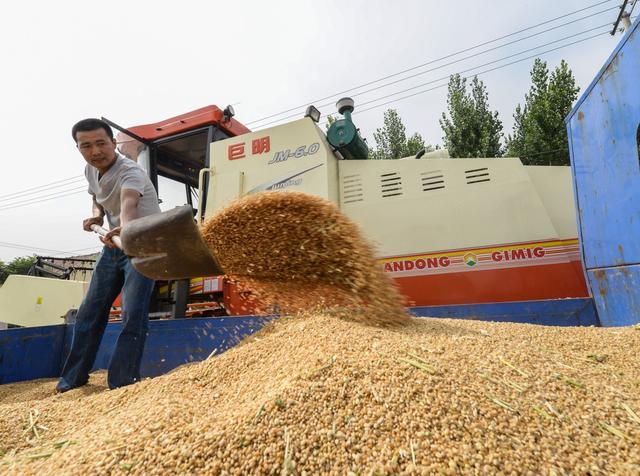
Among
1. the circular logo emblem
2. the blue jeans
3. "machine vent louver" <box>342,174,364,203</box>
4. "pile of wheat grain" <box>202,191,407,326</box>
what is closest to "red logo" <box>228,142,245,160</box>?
"machine vent louver" <box>342,174,364,203</box>

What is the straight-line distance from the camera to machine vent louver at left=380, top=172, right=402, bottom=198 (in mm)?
3158

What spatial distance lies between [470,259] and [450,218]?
0.36m

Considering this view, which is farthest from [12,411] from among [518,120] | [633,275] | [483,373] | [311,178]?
[518,120]

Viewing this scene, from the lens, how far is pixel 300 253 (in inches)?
87.1

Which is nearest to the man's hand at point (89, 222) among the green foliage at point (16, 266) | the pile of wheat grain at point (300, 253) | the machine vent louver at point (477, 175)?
the pile of wheat grain at point (300, 253)

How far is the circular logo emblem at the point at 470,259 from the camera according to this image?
285cm

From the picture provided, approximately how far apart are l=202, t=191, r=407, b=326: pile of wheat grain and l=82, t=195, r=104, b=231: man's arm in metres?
0.89

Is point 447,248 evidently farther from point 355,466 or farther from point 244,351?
point 355,466

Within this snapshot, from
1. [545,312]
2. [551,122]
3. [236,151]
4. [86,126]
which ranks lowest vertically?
[545,312]

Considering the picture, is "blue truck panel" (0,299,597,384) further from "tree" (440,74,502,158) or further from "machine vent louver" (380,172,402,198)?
"tree" (440,74,502,158)

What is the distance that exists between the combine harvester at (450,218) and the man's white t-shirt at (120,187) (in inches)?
22.3

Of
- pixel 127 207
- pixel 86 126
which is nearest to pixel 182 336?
pixel 127 207

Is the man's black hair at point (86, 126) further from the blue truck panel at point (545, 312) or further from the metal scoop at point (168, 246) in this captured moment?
the blue truck panel at point (545, 312)

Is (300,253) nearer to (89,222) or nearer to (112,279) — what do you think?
(112,279)
